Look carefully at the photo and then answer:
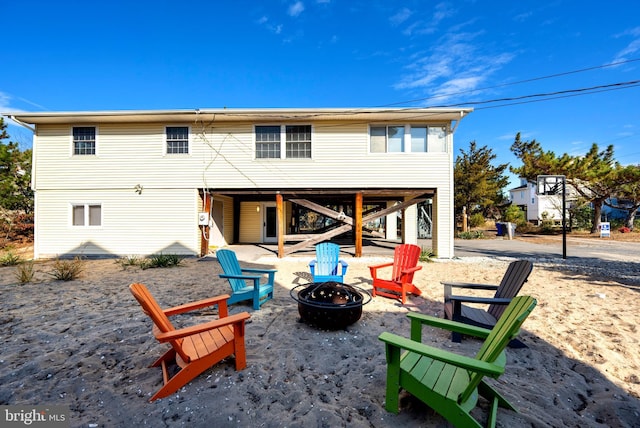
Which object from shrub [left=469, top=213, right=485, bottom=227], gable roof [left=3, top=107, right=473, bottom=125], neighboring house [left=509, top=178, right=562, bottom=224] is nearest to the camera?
gable roof [left=3, top=107, right=473, bottom=125]

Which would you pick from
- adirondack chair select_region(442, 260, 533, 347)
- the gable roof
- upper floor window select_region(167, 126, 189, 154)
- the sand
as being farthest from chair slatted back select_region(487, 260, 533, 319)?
upper floor window select_region(167, 126, 189, 154)

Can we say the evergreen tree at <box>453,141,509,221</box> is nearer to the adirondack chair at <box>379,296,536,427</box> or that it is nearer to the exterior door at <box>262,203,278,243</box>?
the exterior door at <box>262,203,278,243</box>

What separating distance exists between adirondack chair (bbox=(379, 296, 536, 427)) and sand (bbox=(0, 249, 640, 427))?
254 millimetres

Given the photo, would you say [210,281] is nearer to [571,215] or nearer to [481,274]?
[481,274]

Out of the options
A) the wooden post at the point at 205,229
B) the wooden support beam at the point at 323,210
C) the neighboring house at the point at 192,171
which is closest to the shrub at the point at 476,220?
the neighboring house at the point at 192,171

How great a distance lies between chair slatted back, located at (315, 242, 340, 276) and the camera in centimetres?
603

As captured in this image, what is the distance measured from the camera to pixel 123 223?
10195 mm

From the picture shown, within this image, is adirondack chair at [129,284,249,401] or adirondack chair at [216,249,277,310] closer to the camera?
adirondack chair at [129,284,249,401]

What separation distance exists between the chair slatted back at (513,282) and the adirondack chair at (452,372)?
4.78 ft

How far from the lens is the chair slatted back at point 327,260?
6.03 meters
